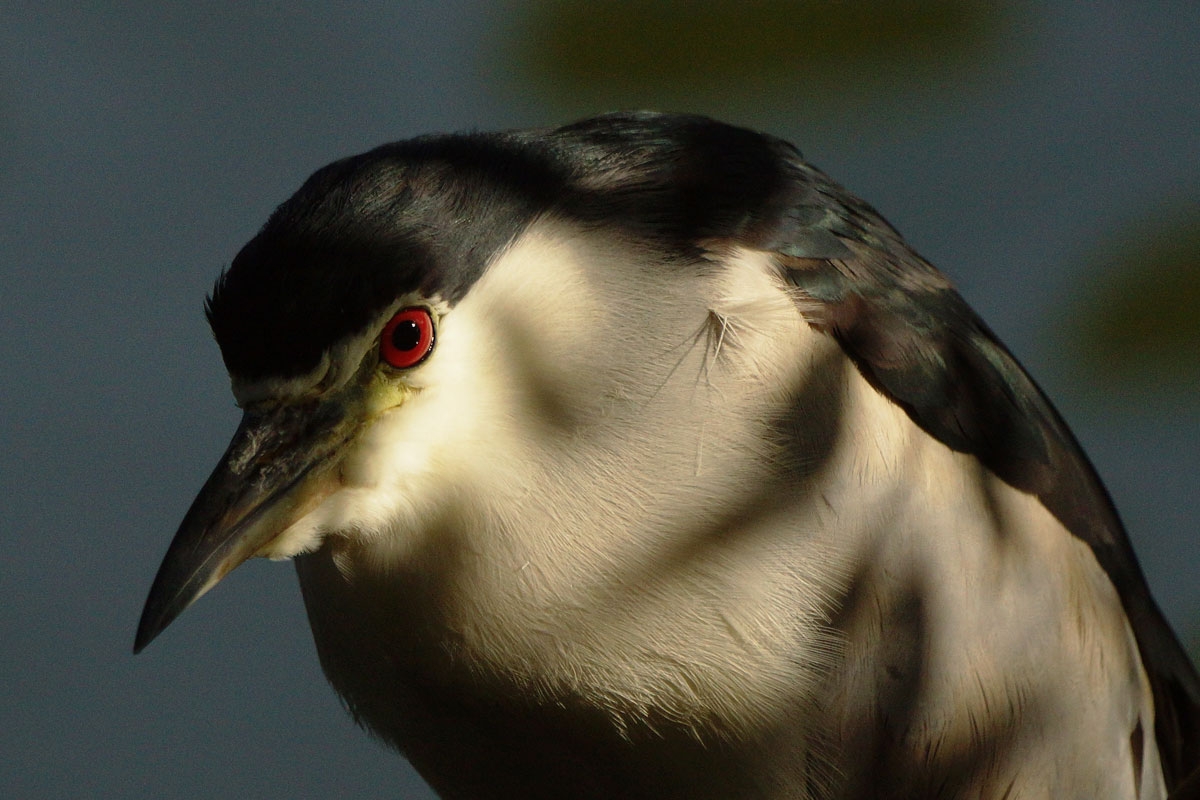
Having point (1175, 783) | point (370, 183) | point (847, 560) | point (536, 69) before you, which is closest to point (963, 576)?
point (847, 560)

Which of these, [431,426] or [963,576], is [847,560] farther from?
[431,426]

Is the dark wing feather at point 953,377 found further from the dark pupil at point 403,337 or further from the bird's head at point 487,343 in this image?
the dark pupil at point 403,337

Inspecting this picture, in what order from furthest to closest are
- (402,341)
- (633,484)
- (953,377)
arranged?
(953,377), (633,484), (402,341)

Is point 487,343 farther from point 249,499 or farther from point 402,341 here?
point 249,499

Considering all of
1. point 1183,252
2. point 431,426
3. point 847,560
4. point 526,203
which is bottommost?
point 1183,252

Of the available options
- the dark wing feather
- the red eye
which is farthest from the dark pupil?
the dark wing feather

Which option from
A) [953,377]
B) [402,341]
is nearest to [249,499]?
[402,341]

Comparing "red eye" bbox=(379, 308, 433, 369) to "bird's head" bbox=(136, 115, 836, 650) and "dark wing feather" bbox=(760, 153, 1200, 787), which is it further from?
"dark wing feather" bbox=(760, 153, 1200, 787)

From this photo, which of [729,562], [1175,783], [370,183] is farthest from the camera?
[1175,783]
